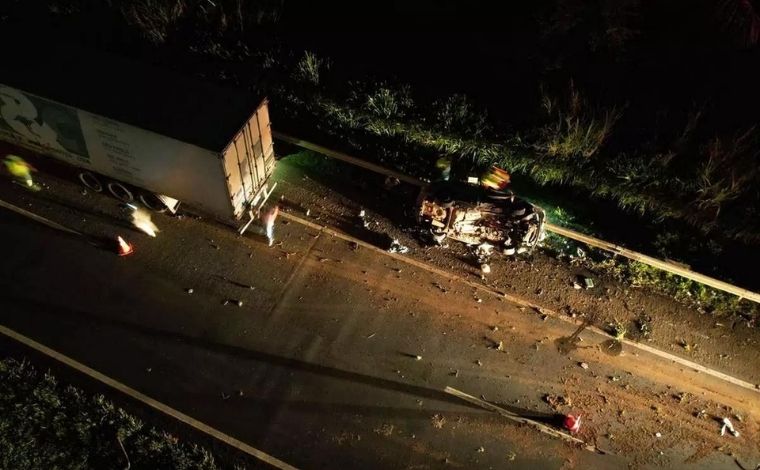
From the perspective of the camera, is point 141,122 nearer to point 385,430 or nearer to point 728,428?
point 385,430

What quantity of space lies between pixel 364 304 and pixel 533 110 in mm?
5490

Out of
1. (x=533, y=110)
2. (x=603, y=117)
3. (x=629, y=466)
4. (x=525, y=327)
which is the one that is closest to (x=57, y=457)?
(x=525, y=327)

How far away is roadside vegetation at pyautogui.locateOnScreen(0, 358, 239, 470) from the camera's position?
7.75 meters

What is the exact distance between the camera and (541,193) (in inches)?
438

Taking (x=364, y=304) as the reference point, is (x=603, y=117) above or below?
above

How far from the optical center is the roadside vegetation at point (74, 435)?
25.4 ft

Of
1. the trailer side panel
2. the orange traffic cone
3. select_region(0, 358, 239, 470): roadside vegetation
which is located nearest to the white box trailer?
the trailer side panel

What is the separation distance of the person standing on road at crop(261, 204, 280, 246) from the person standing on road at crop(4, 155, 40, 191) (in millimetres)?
4416

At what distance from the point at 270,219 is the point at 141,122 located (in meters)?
2.90

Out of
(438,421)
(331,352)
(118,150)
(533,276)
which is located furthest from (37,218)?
(533,276)

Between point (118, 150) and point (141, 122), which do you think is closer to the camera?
point (141, 122)

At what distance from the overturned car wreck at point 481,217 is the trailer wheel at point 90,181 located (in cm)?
604

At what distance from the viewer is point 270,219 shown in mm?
10383

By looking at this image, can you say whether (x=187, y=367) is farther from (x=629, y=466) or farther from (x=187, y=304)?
(x=629, y=466)
